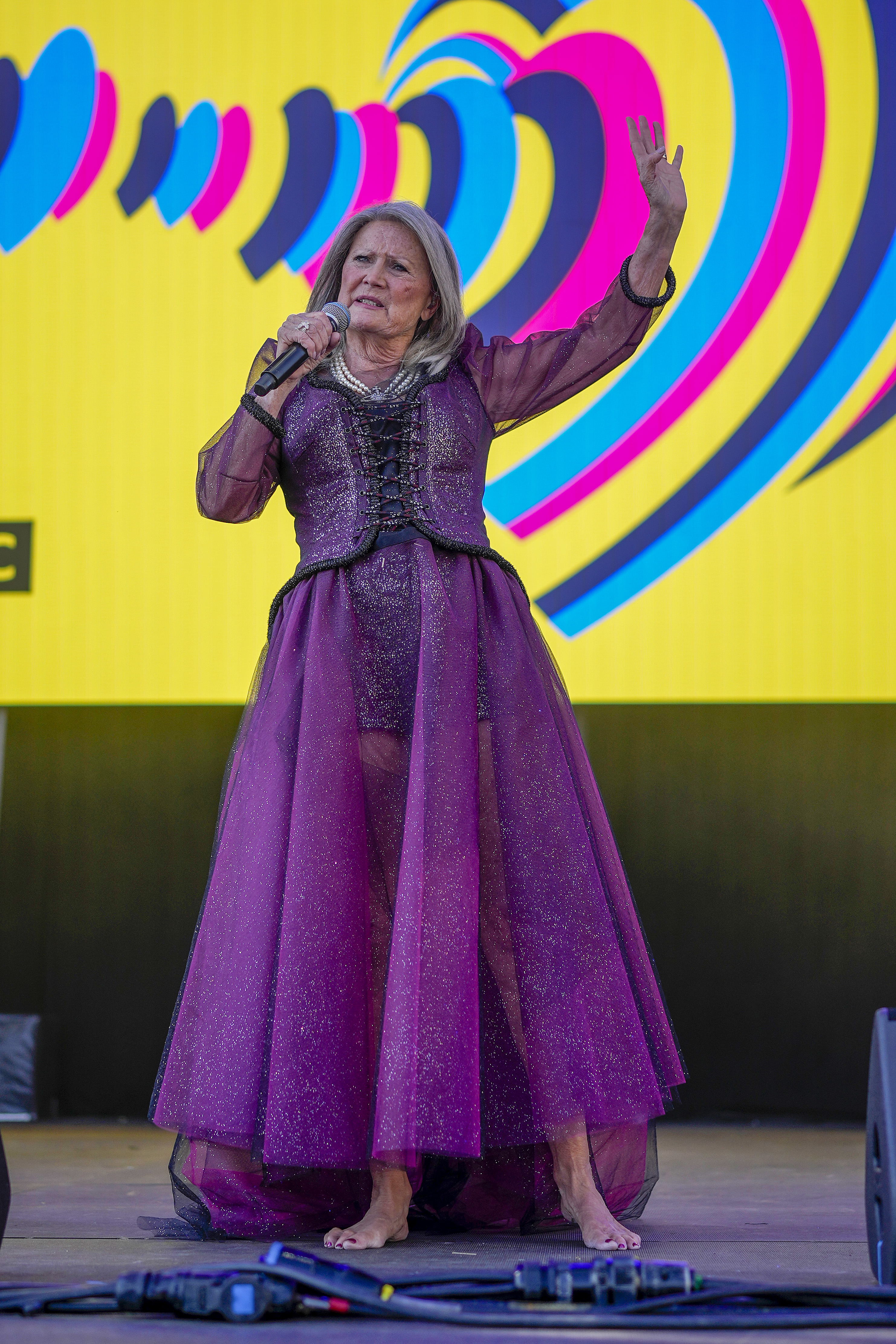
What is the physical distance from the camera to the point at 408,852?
1.50 meters

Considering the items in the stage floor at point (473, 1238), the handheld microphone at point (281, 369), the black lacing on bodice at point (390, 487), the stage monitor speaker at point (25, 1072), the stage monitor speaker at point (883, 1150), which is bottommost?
the stage monitor speaker at point (25, 1072)

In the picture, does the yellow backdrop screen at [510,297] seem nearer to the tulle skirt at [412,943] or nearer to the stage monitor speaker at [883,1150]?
the tulle skirt at [412,943]

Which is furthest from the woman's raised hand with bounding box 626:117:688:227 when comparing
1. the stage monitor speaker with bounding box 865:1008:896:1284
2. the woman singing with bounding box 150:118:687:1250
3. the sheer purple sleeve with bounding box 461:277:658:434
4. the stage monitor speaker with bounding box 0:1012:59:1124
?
the stage monitor speaker with bounding box 0:1012:59:1124

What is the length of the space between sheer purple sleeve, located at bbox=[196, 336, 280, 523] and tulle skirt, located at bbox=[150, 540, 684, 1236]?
13 centimetres

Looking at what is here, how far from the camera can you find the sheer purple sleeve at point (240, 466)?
1.63 meters

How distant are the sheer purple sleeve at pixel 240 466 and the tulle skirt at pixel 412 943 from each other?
133 millimetres

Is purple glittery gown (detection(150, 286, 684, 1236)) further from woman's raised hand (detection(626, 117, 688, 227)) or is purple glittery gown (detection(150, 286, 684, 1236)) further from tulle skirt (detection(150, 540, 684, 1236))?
woman's raised hand (detection(626, 117, 688, 227))

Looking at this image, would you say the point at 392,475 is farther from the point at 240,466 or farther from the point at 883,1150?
the point at 883,1150

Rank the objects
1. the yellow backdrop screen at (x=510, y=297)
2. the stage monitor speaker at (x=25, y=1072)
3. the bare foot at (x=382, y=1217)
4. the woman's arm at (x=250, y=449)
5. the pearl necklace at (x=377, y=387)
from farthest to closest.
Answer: the stage monitor speaker at (x=25, y=1072) → the yellow backdrop screen at (x=510, y=297) → the pearl necklace at (x=377, y=387) → the woman's arm at (x=250, y=449) → the bare foot at (x=382, y=1217)

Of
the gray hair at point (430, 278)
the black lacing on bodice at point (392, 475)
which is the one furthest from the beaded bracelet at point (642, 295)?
the black lacing on bodice at point (392, 475)

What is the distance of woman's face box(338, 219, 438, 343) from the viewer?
1721mm

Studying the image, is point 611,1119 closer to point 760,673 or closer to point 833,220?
point 760,673

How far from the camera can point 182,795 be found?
11.2 feet

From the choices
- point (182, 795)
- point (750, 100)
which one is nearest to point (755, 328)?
point (750, 100)
